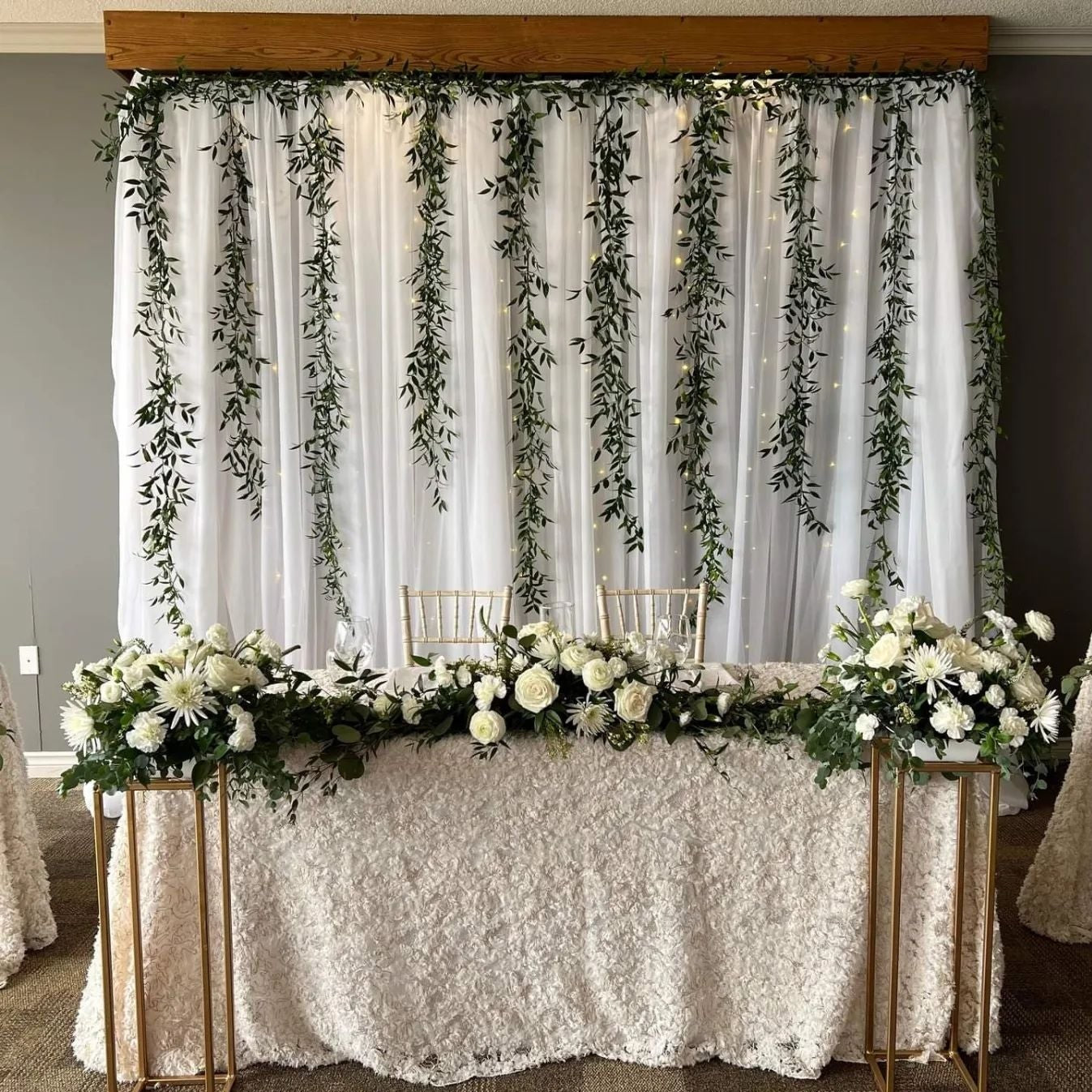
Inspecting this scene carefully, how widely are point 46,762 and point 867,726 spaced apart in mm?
3454

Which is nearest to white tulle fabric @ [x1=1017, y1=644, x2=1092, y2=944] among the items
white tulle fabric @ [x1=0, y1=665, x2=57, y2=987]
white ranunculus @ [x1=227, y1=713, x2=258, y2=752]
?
white ranunculus @ [x1=227, y1=713, x2=258, y2=752]

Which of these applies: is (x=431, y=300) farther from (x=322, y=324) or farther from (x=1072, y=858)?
(x=1072, y=858)

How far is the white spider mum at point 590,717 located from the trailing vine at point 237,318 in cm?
216

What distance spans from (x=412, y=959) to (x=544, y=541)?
1946 mm

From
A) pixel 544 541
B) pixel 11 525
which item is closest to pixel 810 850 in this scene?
pixel 544 541

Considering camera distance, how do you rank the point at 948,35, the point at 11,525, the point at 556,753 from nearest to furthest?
the point at 556,753 < the point at 948,35 < the point at 11,525

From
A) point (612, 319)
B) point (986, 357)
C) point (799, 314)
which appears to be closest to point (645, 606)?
point (612, 319)

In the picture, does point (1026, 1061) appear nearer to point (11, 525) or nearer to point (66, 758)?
point (66, 758)

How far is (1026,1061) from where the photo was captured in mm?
2225

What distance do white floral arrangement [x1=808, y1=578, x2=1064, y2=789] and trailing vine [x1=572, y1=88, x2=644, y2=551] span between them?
1.82 m

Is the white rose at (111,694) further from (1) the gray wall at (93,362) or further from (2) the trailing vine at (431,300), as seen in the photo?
(1) the gray wall at (93,362)

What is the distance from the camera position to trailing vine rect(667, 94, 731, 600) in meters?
→ 3.65

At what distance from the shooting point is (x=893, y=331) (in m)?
3.73

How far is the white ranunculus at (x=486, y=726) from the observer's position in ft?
6.49
